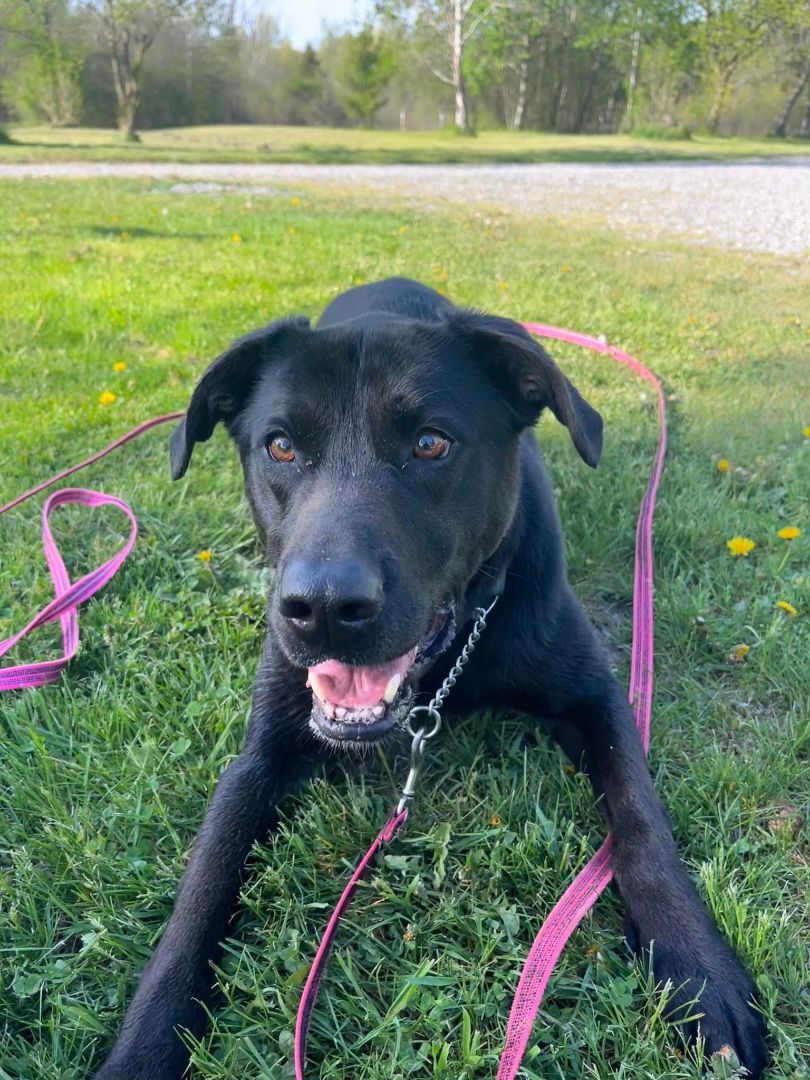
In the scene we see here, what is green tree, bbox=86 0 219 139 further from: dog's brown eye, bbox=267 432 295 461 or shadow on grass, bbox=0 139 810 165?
dog's brown eye, bbox=267 432 295 461

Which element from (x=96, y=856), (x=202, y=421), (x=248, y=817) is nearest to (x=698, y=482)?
(x=202, y=421)

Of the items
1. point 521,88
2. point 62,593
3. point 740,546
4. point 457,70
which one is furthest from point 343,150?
point 62,593

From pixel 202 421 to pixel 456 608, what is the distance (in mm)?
958

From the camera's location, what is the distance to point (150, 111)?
44.0 metres

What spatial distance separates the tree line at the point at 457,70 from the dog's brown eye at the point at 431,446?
32937 mm

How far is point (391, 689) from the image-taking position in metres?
1.87

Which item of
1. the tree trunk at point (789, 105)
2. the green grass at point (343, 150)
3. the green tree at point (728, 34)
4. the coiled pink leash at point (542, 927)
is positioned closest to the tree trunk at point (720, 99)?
the green tree at point (728, 34)

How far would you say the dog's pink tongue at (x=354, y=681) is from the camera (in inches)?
74.4

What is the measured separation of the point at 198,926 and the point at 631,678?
4.56 feet

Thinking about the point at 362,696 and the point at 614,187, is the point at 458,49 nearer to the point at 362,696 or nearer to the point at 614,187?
the point at 614,187

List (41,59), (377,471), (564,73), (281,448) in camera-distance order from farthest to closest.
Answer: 1. (564,73)
2. (41,59)
3. (281,448)
4. (377,471)

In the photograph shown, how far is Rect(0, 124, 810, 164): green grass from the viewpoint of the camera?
2280cm

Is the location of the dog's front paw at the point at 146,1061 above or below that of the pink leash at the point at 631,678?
below

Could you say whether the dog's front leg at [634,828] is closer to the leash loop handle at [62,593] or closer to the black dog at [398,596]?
the black dog at [398,596]
